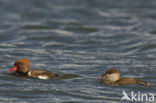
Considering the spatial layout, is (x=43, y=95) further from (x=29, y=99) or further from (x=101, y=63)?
(x=101, y=63)

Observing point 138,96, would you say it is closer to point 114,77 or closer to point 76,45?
point 114,77

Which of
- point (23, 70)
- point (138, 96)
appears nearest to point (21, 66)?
point (23, 70)

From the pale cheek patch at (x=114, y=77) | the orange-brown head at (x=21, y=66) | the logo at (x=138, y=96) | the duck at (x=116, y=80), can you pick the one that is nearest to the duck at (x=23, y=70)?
the orange-brown head at (x=21, y=66)

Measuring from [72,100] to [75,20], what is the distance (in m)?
11.4

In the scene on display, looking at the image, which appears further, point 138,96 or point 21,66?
point 21,66

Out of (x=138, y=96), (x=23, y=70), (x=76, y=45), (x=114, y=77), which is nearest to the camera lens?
(x=138, y=96)

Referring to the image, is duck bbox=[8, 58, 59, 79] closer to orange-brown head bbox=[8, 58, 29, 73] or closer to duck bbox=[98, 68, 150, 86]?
orange-brown head bbox=[8, 58, 29, 73]

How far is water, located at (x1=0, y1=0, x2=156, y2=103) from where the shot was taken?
10.3 meters

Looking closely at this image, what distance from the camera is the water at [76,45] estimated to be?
1034 centimetres

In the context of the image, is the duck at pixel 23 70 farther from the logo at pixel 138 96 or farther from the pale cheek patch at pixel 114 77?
the logo at pixel 138 96

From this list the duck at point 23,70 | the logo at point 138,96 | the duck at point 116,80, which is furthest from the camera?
the duck at point 23,70

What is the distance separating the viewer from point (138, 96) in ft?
32.8

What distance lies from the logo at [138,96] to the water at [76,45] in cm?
14

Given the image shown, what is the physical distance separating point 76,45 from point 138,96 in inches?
254
